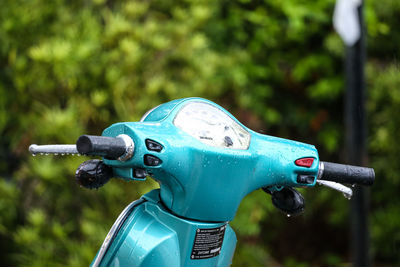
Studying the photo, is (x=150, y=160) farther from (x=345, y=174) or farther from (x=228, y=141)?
(x=345, y=174)

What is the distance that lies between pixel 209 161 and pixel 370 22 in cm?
317

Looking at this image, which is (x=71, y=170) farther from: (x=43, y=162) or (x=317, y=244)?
(x=317, y=244)

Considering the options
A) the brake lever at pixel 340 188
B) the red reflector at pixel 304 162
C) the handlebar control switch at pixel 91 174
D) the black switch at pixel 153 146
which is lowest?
the handlebar control switch at pixel 91 174

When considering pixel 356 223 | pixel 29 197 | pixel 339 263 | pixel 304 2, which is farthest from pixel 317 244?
pixel 29 197

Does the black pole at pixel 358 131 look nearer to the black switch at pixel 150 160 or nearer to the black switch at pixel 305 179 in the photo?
the black switch at pixel 305 179

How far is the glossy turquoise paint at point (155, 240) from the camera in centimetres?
111

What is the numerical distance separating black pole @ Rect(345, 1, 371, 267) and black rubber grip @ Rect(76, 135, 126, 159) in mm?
2246

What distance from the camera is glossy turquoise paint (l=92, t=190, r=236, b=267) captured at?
1.11m

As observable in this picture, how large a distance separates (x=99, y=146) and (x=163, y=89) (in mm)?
2143

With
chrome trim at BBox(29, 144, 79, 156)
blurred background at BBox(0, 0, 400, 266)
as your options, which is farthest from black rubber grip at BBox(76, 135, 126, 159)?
blurred background at BBox(0, 0, 400, 266)

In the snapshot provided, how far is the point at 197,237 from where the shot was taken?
1.15 meters

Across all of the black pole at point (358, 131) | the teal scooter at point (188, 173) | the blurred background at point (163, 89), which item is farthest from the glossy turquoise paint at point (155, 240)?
the black pole at point (358, 131)

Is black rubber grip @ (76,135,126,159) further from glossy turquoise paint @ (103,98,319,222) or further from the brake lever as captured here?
the brake lever

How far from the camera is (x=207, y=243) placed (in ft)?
3.84
